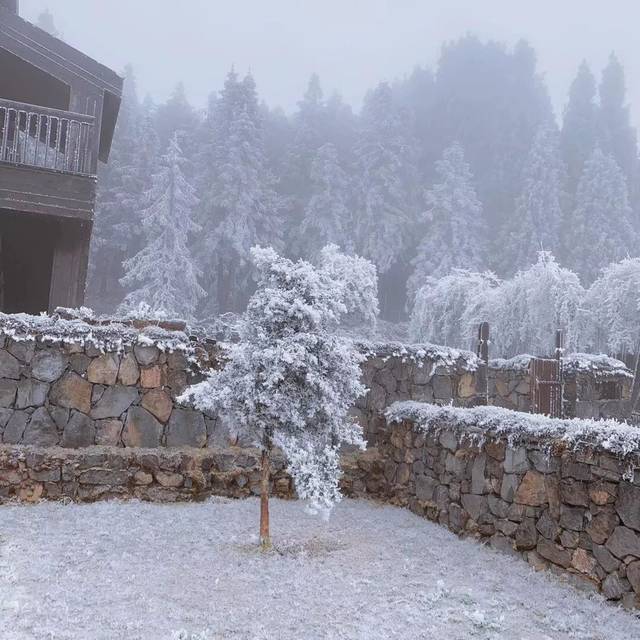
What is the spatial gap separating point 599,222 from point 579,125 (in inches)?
554

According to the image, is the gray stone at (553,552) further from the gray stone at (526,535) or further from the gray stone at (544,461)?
the gray stone at (544,461)

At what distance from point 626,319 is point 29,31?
16.5 metres

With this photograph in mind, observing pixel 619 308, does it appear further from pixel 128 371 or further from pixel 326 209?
pixel 326 209

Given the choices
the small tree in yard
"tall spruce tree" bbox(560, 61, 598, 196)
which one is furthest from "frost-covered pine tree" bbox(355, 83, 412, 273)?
the small tree in yard

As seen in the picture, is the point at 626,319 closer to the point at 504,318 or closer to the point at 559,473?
the point at 504,318

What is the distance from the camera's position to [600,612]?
407 centimetres

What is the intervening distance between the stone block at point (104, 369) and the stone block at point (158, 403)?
42 cm

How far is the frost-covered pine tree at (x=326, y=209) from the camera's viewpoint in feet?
122

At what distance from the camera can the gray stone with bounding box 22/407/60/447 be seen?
266 inches

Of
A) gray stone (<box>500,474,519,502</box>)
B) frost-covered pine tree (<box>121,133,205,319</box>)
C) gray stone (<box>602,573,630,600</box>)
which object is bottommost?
gray stone (<box>602,573,630,600</box>)

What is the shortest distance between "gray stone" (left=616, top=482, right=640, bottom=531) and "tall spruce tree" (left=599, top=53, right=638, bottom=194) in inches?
1841

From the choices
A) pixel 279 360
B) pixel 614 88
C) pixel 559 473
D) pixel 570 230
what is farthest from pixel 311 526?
pixel 614 88

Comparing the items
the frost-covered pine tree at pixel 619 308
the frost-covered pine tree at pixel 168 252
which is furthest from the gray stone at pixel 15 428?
the frost-covered pine tree at pixel 168 252

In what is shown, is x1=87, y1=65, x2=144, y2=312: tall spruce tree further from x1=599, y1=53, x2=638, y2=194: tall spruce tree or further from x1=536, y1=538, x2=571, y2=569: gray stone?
x1=599, y1=53, x2=638, y2=194: tall spruce tree
